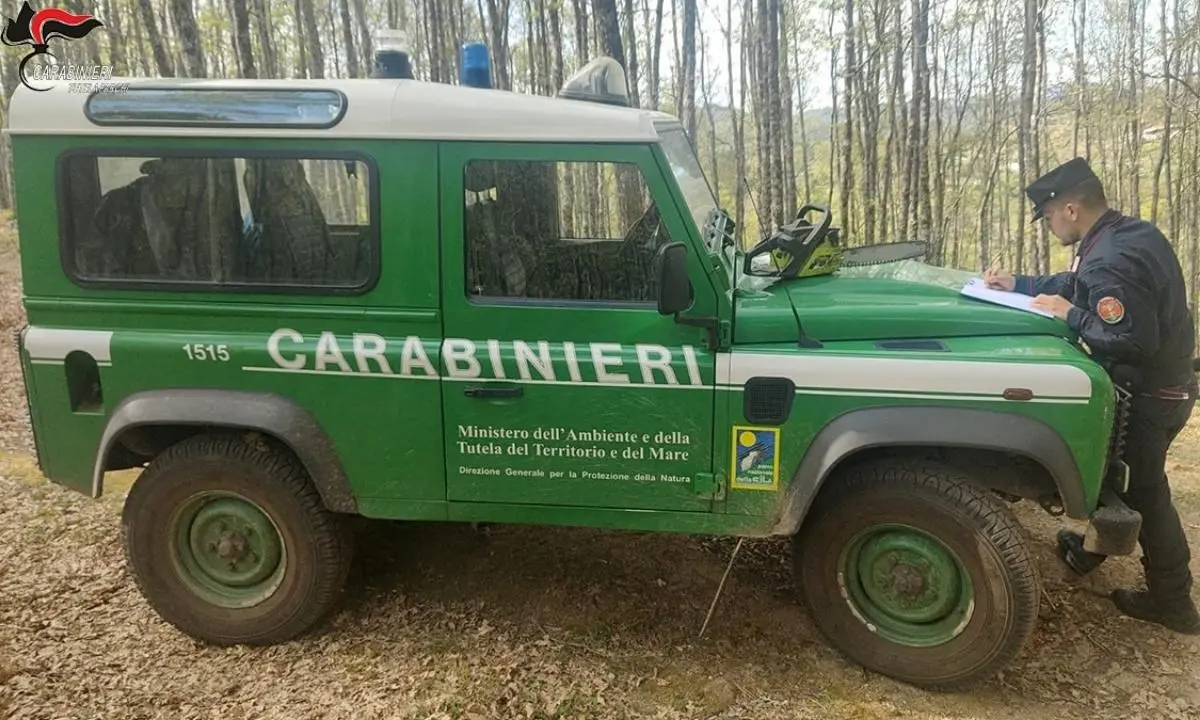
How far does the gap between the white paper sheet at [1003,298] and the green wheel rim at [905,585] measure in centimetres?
97

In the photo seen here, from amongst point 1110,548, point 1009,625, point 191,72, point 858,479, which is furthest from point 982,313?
point 191,72

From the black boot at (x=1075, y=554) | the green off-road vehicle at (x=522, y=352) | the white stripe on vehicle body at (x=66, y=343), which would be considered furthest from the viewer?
the black boot at (x=1075, y=554)

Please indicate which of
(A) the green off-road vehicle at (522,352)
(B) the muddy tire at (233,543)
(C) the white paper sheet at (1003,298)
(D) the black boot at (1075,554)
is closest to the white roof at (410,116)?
(A) the green off-road vehicle at (522,352)

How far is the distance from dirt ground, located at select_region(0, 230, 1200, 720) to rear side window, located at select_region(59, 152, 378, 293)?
1.55 metres

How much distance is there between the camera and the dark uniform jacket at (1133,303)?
3172 millimetres

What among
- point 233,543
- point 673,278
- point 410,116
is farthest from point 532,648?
point 410,116

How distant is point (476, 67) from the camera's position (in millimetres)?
3580

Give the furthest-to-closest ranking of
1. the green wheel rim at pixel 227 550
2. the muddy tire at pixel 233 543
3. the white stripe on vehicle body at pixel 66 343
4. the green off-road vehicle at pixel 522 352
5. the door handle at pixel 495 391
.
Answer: the green wheel rim at pixel 227 550 < the muddy tire at pixel 233 543 < the white stripe on vehicle body at pixel 66 343 < the door handle at pixel 495 391 < the green off-road vehicle at pixel 522 352

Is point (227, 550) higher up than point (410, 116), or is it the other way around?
point (410, 116)

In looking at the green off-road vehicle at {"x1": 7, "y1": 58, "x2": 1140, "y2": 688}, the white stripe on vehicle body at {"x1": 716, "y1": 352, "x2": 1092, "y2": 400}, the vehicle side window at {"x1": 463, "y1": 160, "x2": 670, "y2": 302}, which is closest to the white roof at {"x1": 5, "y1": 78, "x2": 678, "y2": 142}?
the green off-road vehicle at {"x1": 7, "y1": 58, "x2": 1140, "y2": 688}

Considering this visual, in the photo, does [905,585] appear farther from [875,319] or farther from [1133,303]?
[1133,303]

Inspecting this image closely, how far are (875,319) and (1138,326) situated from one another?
3.51ft

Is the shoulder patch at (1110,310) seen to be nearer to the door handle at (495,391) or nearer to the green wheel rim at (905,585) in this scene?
the green wheel rim at (905,585)

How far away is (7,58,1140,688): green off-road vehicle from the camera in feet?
9.83
